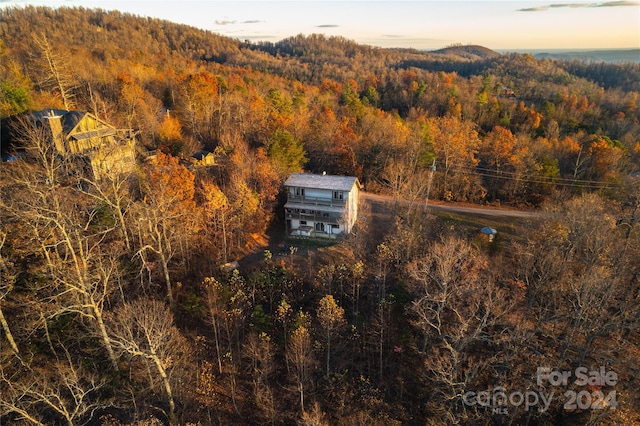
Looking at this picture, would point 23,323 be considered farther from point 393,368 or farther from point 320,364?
point 393,368

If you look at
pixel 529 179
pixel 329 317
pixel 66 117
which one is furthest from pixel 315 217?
pixel 529 179

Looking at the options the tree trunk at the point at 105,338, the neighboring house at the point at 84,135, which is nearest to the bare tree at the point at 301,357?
Result: the tree trunk at the point at 105,338

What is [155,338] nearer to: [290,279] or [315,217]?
[290,279]

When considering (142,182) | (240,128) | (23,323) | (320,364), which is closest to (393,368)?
(320,364)

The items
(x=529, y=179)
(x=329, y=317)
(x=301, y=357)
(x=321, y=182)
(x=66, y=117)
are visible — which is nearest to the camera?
(x=301, y=357)

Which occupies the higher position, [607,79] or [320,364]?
[607,79]

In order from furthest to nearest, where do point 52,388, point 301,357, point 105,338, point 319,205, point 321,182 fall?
point 321,182 < point 319,205 < point 301,357 < point 105,338 < point 52,388

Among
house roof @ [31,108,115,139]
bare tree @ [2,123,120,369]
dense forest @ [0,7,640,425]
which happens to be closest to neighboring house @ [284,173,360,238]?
dense forest @ [0,7,640,425]

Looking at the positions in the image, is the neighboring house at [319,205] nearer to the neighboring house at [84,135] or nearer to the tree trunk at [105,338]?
the neighboring house at [84,135]
